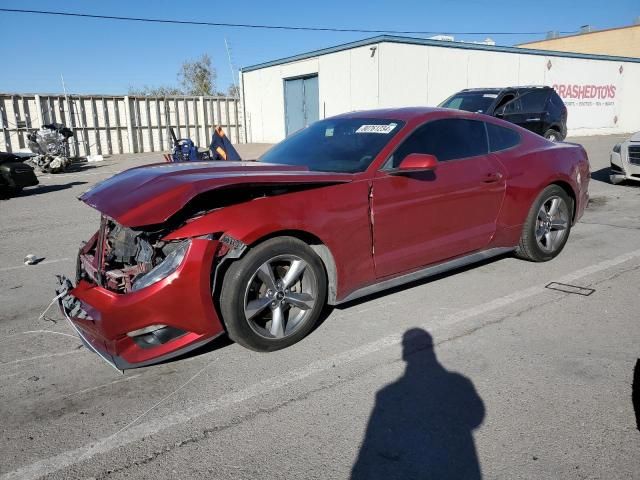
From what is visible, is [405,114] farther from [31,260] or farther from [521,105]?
[521,105]

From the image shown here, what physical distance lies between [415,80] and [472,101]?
6.82 metres

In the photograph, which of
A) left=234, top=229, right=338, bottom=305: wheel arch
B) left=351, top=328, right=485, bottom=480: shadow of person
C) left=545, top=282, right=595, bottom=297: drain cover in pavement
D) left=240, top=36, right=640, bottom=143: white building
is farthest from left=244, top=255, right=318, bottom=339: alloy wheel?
left=240, top=36, right=640, bottom=143: white building

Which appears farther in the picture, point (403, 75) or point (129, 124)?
point (129, 124)

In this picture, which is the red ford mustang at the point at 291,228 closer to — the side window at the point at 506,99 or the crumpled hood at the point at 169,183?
the crumpled hood at the point at 169,183

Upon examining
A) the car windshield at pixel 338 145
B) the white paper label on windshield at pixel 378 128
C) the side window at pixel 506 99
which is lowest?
the car windshield at pixel 338 145

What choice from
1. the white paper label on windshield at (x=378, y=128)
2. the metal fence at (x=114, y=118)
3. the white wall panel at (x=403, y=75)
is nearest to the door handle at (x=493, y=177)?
the white paper label on windshield at (x=378, y=128)

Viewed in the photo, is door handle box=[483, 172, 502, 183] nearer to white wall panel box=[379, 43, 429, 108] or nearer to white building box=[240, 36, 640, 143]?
white wall panel box=[379, 43, 429, 108]

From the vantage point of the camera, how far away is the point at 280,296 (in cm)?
333

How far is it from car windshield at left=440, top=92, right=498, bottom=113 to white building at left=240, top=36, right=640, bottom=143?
561 centimetres

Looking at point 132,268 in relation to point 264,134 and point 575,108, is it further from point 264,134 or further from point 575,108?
point 575,108

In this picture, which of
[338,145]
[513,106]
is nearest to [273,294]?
[338,145]

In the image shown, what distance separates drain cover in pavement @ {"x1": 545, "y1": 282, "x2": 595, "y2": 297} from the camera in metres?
4.43

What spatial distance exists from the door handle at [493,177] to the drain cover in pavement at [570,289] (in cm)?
107

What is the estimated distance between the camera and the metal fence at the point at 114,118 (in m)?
19.6
